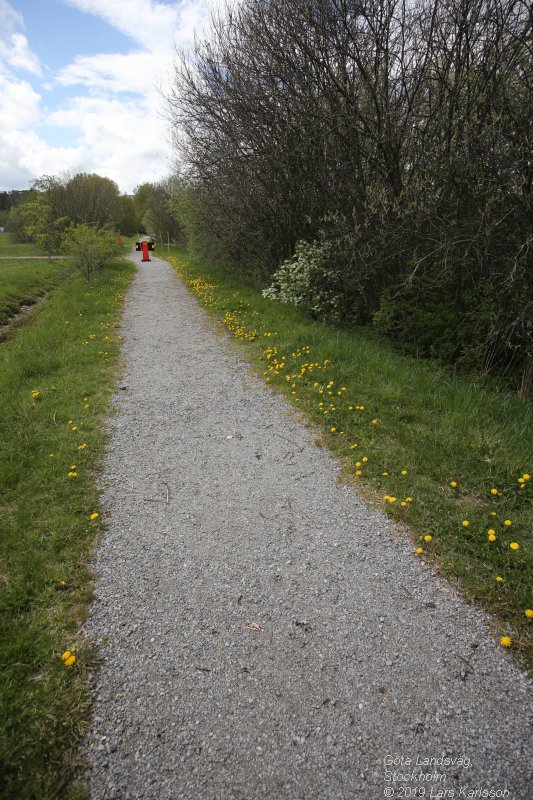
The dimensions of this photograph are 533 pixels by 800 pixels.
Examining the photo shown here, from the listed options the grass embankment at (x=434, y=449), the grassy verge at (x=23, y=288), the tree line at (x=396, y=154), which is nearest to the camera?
the grass embankment at (x=434, y=449)

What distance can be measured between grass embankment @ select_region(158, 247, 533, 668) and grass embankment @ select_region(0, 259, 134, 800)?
7.68 ft

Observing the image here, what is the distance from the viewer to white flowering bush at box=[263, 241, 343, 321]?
28.2ft

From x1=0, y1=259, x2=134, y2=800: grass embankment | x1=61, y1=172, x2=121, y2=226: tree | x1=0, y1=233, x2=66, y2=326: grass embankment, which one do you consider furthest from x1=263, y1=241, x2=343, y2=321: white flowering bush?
x1=61, y1=172, x2=121, y2=226: tree

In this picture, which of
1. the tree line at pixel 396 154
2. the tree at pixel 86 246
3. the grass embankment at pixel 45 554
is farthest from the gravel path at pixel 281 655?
the tree at pixel 86 246

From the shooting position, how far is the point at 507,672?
204cm

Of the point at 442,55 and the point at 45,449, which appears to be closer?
the point at 45,449

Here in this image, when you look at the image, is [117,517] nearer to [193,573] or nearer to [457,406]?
[193,573]

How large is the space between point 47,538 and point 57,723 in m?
1.38

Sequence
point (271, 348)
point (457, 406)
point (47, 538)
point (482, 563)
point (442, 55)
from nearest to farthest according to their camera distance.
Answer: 1. point (482, 563)
2. point (47, 538)
3. point (457, 406)
4. point (442, 55)
5. point (271, 348)

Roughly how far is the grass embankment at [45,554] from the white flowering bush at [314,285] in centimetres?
479

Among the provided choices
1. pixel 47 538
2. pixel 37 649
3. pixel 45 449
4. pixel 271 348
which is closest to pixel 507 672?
pixel 37 649

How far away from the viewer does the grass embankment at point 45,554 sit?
178 cm

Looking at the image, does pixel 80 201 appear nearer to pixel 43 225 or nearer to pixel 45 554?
pixel 43 225

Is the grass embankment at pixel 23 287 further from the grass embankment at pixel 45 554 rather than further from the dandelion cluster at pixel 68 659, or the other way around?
the dandelion cluster at pixel 68 659
